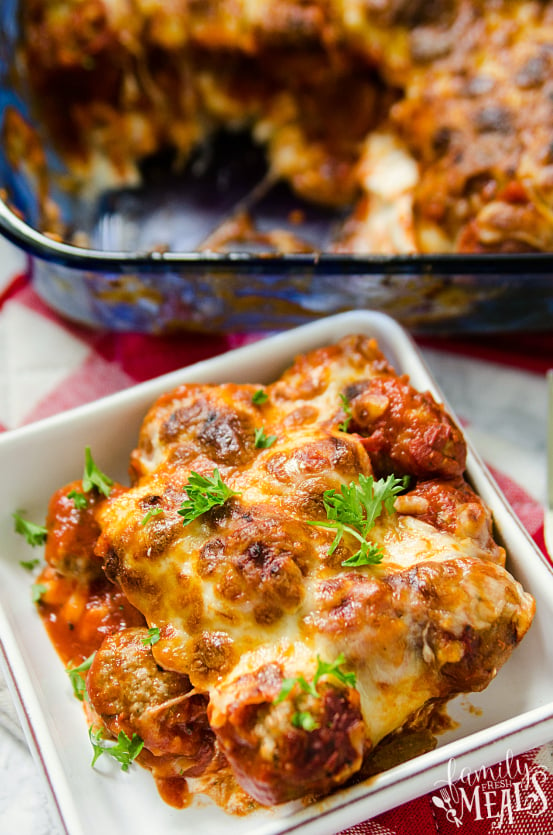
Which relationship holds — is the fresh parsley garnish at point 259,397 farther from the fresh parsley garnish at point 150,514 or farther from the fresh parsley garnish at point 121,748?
the fresh parsley garnish at point 121,748

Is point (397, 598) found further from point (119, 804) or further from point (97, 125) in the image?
point (97, 125)

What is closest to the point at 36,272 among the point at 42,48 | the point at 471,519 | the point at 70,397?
the point at 70,397

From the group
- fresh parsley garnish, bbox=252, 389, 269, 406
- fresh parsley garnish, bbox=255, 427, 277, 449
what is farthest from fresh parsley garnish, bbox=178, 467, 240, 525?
fresh parsley garnish, bbox=252, 389, 269, 406

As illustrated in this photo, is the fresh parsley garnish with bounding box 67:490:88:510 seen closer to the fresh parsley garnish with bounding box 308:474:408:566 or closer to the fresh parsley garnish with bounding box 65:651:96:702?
the fresh parsley garnish with bounding box 65:651:96:702

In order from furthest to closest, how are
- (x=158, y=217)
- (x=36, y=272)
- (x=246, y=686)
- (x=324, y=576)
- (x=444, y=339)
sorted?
(x=158, y=217)
(x=444, y=339)
(x=36, y=272)
(x=324, y=576)
(x=246, y=686)

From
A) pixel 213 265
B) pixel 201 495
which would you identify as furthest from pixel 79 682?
pixel 213 265
